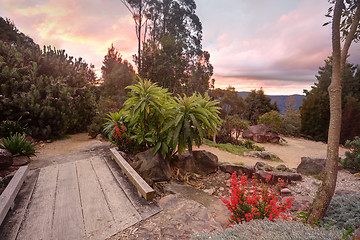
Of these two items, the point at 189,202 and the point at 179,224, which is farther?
the point at 189,202

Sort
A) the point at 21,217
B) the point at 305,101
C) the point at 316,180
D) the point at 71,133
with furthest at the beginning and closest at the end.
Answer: the point at 305,101 → the point at 71,133 → the point at 316,180 → the point at 21,217

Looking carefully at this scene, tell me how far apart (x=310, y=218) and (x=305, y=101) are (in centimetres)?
1664

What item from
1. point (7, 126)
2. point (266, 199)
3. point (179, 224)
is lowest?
point (179, 224)

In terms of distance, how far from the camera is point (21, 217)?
2.30 m

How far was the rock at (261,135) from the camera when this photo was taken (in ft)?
35.8

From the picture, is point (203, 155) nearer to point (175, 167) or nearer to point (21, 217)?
point (175, 167)

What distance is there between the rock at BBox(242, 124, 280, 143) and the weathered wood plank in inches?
389

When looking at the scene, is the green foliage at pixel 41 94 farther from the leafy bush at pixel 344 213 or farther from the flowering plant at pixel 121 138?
the leafy bush at pixel 344 213

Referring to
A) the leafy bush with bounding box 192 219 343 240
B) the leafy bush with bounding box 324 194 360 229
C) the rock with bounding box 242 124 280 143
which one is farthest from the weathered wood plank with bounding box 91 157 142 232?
the rock with bounding box 242 124 280 143

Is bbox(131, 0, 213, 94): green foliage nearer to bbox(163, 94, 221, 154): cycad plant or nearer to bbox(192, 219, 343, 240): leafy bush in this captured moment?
bbox(163, 94, 221, 154): cycad plant

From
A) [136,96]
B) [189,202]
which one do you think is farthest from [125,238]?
[136,96]

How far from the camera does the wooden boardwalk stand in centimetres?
212

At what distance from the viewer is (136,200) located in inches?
110

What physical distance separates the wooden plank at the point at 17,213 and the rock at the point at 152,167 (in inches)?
72.7
